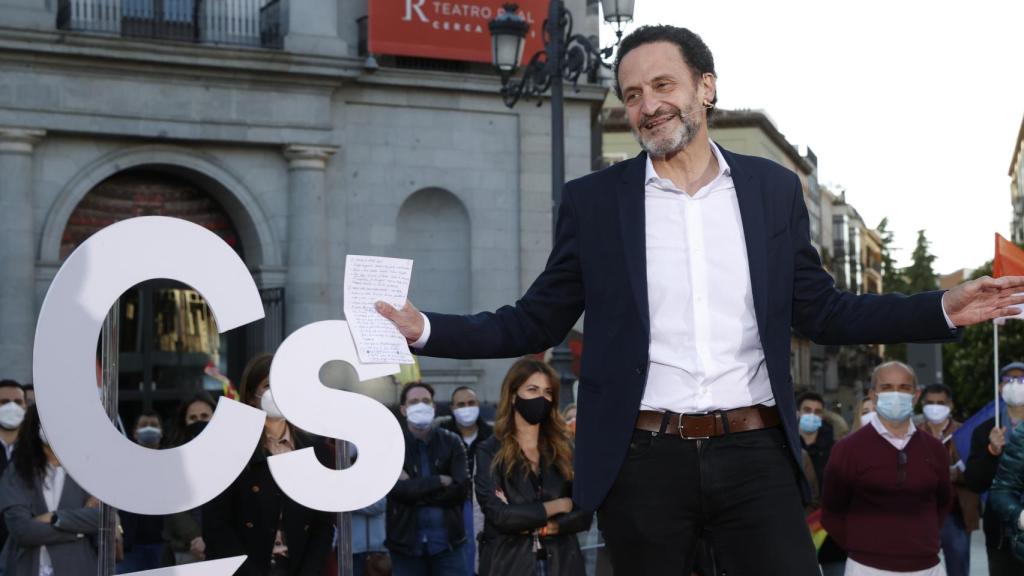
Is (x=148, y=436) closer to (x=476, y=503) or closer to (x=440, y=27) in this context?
(x=476, y=503)

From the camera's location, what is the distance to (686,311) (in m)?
3.99

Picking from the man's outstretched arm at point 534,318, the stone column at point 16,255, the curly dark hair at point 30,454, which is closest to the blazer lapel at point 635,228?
the man's outstretched arm at point 534,318

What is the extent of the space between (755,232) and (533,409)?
407 cm

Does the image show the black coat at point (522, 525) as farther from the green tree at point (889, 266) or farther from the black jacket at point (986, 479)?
the green tree at point (889, 266)

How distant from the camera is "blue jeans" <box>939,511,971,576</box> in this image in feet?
35.7

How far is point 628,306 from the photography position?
13.1ft

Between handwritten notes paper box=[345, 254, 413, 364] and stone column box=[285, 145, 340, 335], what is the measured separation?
17.0m

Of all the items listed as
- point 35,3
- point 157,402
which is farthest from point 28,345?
point 35,3

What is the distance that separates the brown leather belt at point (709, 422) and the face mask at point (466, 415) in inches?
304

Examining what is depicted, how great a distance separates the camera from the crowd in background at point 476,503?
24.2 ft

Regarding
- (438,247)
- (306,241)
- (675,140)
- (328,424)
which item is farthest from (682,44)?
(438,247)

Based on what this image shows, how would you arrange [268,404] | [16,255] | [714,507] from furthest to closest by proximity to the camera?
[16,255], [268,404], [714,507]

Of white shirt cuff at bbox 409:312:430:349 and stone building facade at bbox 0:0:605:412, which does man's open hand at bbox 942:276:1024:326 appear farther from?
stone building facade at bbox 0:0:605:412

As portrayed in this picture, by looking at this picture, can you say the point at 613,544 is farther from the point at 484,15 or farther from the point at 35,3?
the point at 484,15
